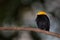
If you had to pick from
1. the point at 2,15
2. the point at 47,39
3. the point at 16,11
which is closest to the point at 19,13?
the point at 16,11

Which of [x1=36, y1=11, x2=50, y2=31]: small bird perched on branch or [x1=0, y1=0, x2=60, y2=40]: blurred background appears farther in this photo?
[x1=0, y1=0, x2=60, y2=40]: blurred background

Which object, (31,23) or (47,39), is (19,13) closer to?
(31,23)

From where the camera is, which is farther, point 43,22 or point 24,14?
point 24,14

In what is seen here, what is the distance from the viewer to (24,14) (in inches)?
165

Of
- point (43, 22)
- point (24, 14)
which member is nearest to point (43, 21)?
point (43, 22)

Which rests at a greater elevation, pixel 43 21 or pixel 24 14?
pixel 24 14

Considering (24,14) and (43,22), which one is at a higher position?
(24,14)

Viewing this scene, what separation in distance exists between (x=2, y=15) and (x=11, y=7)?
0.88 ft

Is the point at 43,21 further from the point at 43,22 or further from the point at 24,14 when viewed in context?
the point at 24,14

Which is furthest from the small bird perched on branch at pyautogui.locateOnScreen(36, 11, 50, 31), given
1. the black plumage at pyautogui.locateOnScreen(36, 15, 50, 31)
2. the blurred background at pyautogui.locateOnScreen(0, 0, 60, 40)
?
the blurred background at pyautogui.locateOnScreen(0, 0, 60, 40)

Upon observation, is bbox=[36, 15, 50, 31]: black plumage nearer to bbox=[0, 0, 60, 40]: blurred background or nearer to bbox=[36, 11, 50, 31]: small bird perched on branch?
bbox=[36, 11, 50, 31]: small bird perched on branch

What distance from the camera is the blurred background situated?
12.4ft

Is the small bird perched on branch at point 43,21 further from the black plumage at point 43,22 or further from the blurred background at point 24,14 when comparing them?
the blurred background at point 24,14

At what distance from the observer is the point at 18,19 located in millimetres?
3938
